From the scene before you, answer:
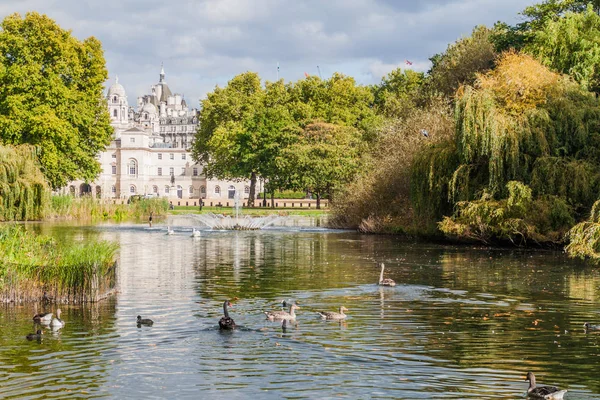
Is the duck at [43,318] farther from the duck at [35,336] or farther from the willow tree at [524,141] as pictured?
the willow tree at [524,141]

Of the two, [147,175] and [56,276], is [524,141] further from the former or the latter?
[147,175]

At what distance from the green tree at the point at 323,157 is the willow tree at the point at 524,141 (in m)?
38.0

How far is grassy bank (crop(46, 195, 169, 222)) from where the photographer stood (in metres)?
61.5

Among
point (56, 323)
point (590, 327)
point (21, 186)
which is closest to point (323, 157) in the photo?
point (21, 186)

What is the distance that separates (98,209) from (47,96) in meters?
9.85

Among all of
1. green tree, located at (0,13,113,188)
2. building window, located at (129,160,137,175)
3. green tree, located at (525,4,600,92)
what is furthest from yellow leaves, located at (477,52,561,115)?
building window, located at (129,160,137,175)

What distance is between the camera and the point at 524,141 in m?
37.4

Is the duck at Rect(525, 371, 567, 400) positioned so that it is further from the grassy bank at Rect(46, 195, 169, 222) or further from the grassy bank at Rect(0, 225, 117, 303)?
the grassy bank at Rect(46, 195, 169, 222)

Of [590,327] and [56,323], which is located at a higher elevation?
[56,323]

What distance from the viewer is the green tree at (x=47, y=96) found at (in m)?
61.2

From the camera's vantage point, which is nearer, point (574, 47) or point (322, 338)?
point (322, 338)

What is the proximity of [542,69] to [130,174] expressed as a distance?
419 ft

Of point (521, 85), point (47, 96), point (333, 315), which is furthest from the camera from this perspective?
point (47, 96)

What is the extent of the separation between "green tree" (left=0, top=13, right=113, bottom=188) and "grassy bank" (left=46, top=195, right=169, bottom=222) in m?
1.94
